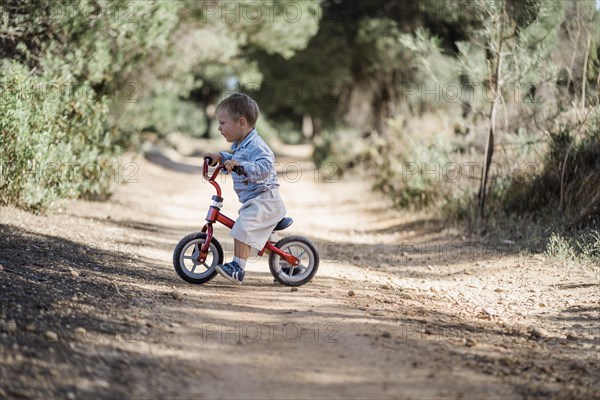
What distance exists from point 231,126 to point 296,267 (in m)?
1.49

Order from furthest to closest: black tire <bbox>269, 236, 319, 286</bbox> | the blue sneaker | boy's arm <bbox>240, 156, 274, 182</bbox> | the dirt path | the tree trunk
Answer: the tree trunk, black tire <bbox>269, 236, 319, 286</bbox>, the blue sneaker, boy's arm <bbox>240, 156, 274, 182</bbox>, the dirt path

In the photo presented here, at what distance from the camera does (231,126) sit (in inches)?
251

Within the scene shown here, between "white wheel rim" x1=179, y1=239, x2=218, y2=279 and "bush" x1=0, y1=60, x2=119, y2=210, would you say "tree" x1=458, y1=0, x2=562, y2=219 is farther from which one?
"bush" x1=0, y1=60, x2=119, y2=210

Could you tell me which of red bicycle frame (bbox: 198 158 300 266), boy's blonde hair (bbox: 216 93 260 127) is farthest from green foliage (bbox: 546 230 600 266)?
boy's blonde hair (bbox: 216 93 260 127)

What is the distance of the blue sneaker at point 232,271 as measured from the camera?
618 centimetres

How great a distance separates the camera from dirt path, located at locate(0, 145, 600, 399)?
12.7 feet

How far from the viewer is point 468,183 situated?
12016 millimetres

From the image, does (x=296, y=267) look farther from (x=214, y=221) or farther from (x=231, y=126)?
(x=231, y=126)

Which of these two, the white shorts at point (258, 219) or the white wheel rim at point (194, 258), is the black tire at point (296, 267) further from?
the white wheel rim at point (194, 258)

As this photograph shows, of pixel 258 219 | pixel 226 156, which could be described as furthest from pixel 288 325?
pixel 226 156

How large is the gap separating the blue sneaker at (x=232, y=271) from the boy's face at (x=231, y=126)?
1157 mm

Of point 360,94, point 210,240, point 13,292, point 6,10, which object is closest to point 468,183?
point 210,240

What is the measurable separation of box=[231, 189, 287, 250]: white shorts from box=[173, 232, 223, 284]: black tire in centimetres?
29

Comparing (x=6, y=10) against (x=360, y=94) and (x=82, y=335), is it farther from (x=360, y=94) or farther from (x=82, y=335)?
(x=360, y=94)
